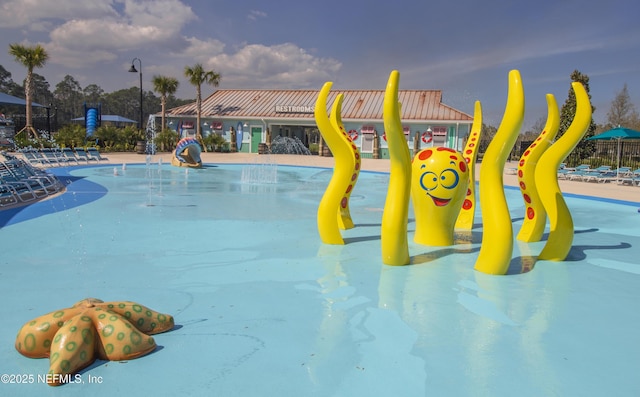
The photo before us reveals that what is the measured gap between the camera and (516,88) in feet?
18.2

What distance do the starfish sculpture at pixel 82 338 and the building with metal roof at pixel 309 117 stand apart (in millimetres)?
27759

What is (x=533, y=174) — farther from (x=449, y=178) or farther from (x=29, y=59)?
(x=29, y=59)

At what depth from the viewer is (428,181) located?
6.91 meters

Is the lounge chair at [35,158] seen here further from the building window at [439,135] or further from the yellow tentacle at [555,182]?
the building window at [439,135]

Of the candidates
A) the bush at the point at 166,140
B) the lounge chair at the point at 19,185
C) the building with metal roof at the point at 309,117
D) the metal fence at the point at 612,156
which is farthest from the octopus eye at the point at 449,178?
the bush at the point at 166,140

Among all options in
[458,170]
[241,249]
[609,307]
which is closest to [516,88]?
[458,170]

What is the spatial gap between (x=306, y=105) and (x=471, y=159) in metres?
27.0

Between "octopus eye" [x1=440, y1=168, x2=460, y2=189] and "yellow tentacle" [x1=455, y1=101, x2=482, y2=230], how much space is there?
56.8 inches

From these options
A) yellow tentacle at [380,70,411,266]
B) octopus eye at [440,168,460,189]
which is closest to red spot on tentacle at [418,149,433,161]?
octopus eye at [440,168,460,189]

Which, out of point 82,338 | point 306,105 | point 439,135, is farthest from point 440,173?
point 306,105

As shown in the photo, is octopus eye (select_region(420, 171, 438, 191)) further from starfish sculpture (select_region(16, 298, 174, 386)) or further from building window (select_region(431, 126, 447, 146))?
building window (select_region(431, 126, 447, 146))

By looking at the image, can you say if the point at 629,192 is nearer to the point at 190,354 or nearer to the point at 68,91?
the point at 190,354

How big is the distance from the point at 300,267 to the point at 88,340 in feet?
10.3

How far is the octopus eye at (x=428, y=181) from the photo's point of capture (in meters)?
6.86
